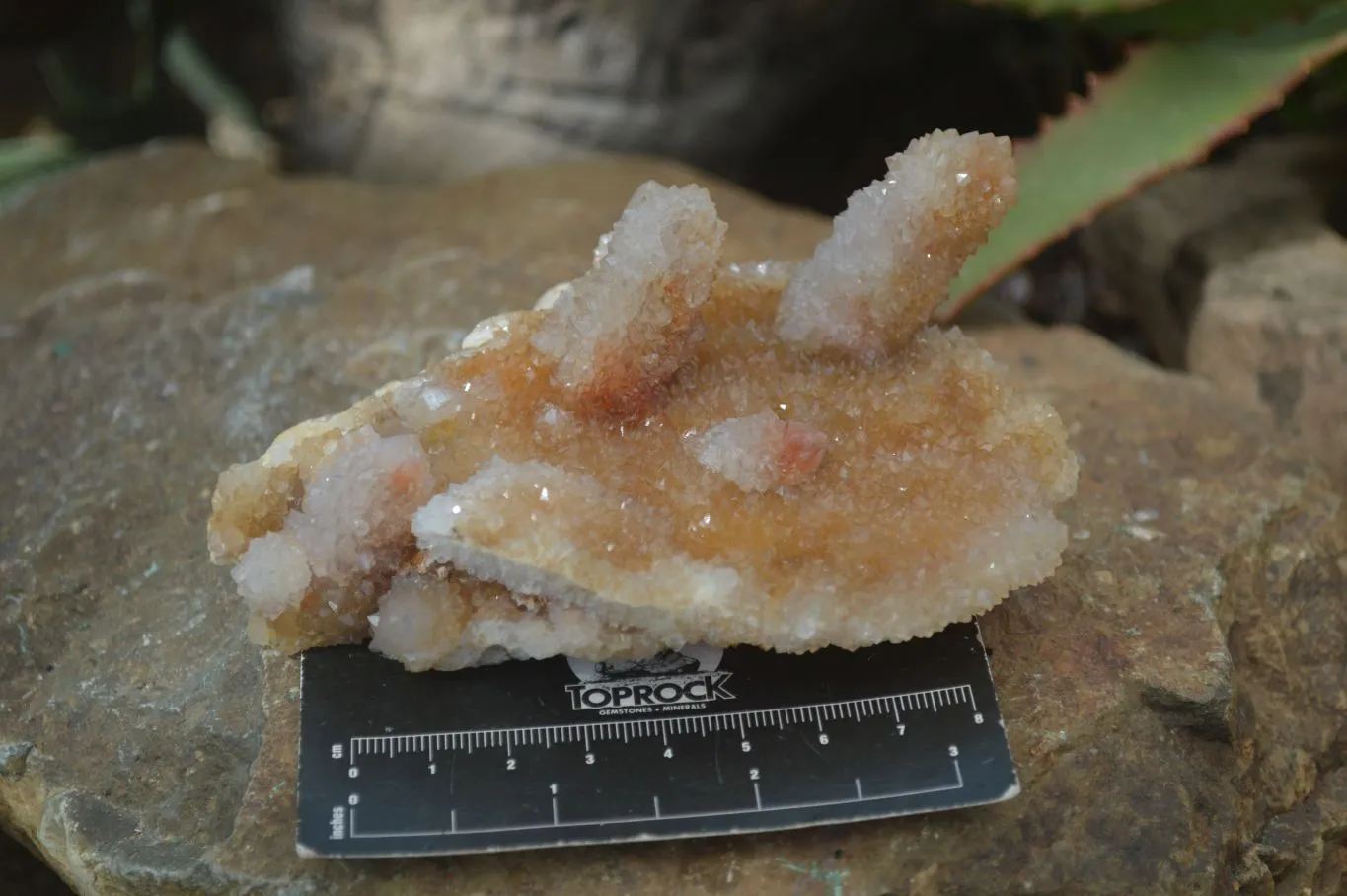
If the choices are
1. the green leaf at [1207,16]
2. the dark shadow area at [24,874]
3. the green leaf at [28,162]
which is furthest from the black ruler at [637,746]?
the green leaf at [28,162]

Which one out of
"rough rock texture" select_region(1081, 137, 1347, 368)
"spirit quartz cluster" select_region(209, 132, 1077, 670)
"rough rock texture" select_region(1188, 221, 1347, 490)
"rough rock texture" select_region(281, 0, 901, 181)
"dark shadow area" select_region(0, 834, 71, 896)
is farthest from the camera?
"rough rock texture" select_region(281, 0, 901, 181)

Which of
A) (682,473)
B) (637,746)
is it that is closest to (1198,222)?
(682,473)

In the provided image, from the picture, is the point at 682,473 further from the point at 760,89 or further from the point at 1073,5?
the point at 760,89

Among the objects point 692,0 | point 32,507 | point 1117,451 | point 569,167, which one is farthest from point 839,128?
point 32,507

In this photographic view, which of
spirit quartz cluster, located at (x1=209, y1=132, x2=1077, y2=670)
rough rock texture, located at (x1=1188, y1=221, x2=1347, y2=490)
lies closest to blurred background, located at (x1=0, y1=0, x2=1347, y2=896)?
rough rock texture, located at (x1=1188, y1=221, x2=1347, y2=490)

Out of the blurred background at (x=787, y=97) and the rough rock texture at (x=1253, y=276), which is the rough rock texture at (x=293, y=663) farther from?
the blurred background at (x=787, y=97)

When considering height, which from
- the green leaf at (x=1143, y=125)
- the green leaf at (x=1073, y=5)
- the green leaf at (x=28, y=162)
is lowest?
the green leaf at (x=28, y=162)

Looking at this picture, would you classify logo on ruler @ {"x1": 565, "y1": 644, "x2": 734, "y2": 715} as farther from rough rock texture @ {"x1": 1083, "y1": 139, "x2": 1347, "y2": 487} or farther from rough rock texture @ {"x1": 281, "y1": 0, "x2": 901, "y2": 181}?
rough rock texture @ {"x1": 281, "y1": 0, "x2": 901, "y2": 181}
